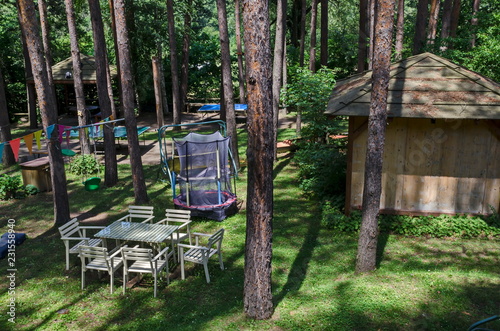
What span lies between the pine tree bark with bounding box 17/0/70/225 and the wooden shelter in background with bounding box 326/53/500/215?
7003mm

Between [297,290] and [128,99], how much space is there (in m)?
8.07

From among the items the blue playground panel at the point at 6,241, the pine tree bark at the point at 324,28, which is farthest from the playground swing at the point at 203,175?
the pine tree bark at the point at 324,28

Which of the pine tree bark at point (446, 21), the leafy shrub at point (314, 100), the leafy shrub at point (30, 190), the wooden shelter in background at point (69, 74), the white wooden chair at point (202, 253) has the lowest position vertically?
the leafy shrub at point (30, 190)

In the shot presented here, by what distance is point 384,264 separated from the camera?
28.2ft

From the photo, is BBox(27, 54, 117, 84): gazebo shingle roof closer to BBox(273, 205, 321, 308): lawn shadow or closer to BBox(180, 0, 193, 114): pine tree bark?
BBox(180, 0, 193, 114): pine tree bark

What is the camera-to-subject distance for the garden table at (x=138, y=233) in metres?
8.34

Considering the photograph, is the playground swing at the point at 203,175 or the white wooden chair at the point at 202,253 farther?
the playground swing at the point at 203,175

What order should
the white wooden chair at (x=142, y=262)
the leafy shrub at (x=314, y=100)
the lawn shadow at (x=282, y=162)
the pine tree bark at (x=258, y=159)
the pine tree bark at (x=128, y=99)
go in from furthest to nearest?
the lawn shadow at (x=282, y=162)
the leafy shrub at (x=314, y=100)
the pine tree bark at (x=128, y=99)
the white wooden chair at (x=142, y=262)
the pine tree bark at (x=258, y=159)

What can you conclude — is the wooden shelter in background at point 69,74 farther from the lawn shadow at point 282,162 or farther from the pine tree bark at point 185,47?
the lawn shadow at point 282,162

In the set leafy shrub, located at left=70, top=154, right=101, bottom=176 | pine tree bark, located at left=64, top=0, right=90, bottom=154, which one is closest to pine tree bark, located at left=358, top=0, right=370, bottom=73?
pine tree bark, located at left=64, top=0, right=90, bottom=154

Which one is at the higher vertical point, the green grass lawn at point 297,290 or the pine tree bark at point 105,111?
the pine tree bark at point 105,111

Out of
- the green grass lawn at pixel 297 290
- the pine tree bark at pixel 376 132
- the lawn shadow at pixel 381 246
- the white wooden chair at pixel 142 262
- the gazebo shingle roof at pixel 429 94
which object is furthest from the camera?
the gazebo shingle roof at pixel 429 94

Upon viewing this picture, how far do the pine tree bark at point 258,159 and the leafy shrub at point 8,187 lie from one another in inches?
437

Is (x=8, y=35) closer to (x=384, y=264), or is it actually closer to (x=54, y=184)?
(x=54, y=184)
